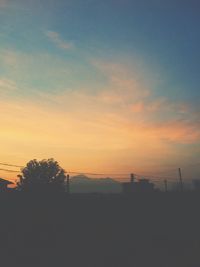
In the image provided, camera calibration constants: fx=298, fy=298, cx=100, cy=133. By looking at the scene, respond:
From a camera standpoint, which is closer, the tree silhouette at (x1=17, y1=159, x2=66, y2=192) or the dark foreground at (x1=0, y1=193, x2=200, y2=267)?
the dark foreground at (x1=0, y1=193, x2=200, y2=267)

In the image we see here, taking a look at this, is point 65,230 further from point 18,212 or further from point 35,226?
point 18,212

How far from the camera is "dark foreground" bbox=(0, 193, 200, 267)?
44.1ft

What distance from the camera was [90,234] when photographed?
16281mm

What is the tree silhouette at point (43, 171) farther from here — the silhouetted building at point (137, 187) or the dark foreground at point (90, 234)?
the dark foreground at point (90, 234)

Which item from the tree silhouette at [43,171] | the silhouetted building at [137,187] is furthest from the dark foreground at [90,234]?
the tree silhouette at [43,171]

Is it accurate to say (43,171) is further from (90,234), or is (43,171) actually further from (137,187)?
(90,234)

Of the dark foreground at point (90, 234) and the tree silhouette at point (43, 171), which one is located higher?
the tree silhouette at point (43, 171)

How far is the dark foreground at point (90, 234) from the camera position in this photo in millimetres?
13445

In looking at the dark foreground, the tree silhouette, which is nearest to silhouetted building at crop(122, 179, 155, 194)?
the dark foreground

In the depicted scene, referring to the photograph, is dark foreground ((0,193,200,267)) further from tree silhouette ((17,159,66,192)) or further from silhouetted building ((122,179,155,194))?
tree silhouette ((17,159,66,192))

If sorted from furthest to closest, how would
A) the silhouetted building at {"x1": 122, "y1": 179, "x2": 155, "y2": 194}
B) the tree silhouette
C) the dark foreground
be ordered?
the tree silhouette → the silhouetted building at {"x1": 122, "y1": 179, "x2": 155, "y2": 194} → the dark foreground

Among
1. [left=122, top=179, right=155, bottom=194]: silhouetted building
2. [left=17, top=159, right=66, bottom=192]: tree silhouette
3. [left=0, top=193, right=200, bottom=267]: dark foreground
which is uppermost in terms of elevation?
[left=17, top=159, right=66, bottom=192]: tree silhouette

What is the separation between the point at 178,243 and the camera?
17.1m

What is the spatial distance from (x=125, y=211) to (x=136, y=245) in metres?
3.42
